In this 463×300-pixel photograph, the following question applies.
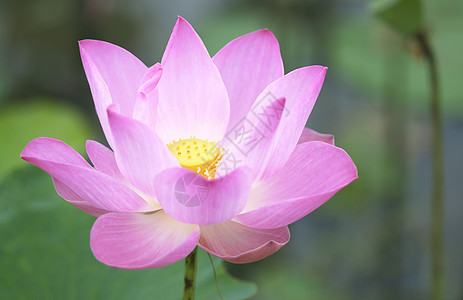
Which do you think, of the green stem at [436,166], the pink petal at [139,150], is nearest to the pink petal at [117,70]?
the pink petal at [139,150]

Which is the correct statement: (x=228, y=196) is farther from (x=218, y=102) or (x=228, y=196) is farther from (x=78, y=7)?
(x=78, y=7)

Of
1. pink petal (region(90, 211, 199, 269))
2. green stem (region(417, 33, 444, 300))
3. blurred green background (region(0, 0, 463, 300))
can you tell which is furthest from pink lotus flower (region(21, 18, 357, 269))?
blurred green background (region(0, 0, 463, 300))

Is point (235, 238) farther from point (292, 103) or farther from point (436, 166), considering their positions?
point (436, 166)

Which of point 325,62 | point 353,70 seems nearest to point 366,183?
point 353,70

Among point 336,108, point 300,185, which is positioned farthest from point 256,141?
point 336,108

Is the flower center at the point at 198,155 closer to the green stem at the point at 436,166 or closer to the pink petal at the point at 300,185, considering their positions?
the pink petal at the point at 300,185

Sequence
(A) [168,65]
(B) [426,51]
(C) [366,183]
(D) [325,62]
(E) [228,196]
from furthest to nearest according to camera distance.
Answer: (D) [325,62]
(C) [366,183]
(B) [426,51]
(A) [168,65]
(E) [228,196]

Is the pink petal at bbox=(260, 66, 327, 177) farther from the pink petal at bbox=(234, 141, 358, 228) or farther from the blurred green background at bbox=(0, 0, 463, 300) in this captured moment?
the blurred green background at bbox=(0, 0, 463, 300)
